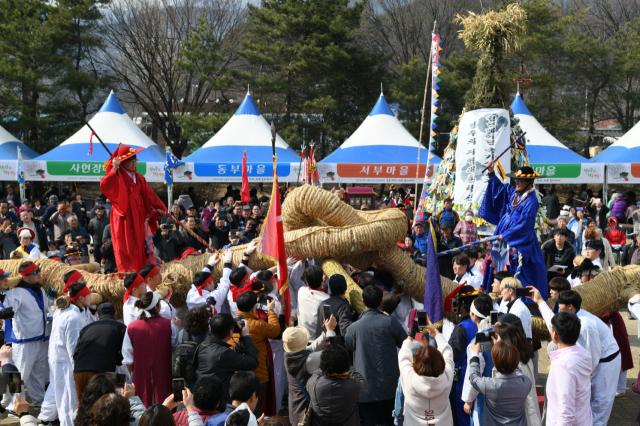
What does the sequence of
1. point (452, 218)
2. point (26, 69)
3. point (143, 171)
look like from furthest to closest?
1. point (26, 69)
2. point (143, 171)
3. point (452, 218)

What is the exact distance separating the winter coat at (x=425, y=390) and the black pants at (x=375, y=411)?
1.72 feet

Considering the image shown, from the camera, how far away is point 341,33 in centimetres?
2119

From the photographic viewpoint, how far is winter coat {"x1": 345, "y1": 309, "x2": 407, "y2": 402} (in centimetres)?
395

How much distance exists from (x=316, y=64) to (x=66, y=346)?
17862 mm

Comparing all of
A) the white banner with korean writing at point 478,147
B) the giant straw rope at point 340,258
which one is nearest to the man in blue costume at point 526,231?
the giant straw rope at point 340,258

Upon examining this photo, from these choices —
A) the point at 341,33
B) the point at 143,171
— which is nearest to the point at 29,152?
the point at 143,171

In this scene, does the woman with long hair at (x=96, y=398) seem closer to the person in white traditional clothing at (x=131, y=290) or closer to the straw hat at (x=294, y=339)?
the straw hat at (x=294, y=339)

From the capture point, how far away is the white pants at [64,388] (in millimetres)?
4727

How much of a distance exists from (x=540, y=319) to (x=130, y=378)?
351 cm

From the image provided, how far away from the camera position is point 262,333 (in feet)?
13.7

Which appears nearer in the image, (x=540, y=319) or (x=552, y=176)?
(x=540, y=319)

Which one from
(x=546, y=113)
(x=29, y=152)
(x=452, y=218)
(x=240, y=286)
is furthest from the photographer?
(x=546, y=113)

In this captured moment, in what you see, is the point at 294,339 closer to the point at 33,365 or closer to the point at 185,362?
the point at 185,362

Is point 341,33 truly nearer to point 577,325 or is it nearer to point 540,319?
point 540,319
